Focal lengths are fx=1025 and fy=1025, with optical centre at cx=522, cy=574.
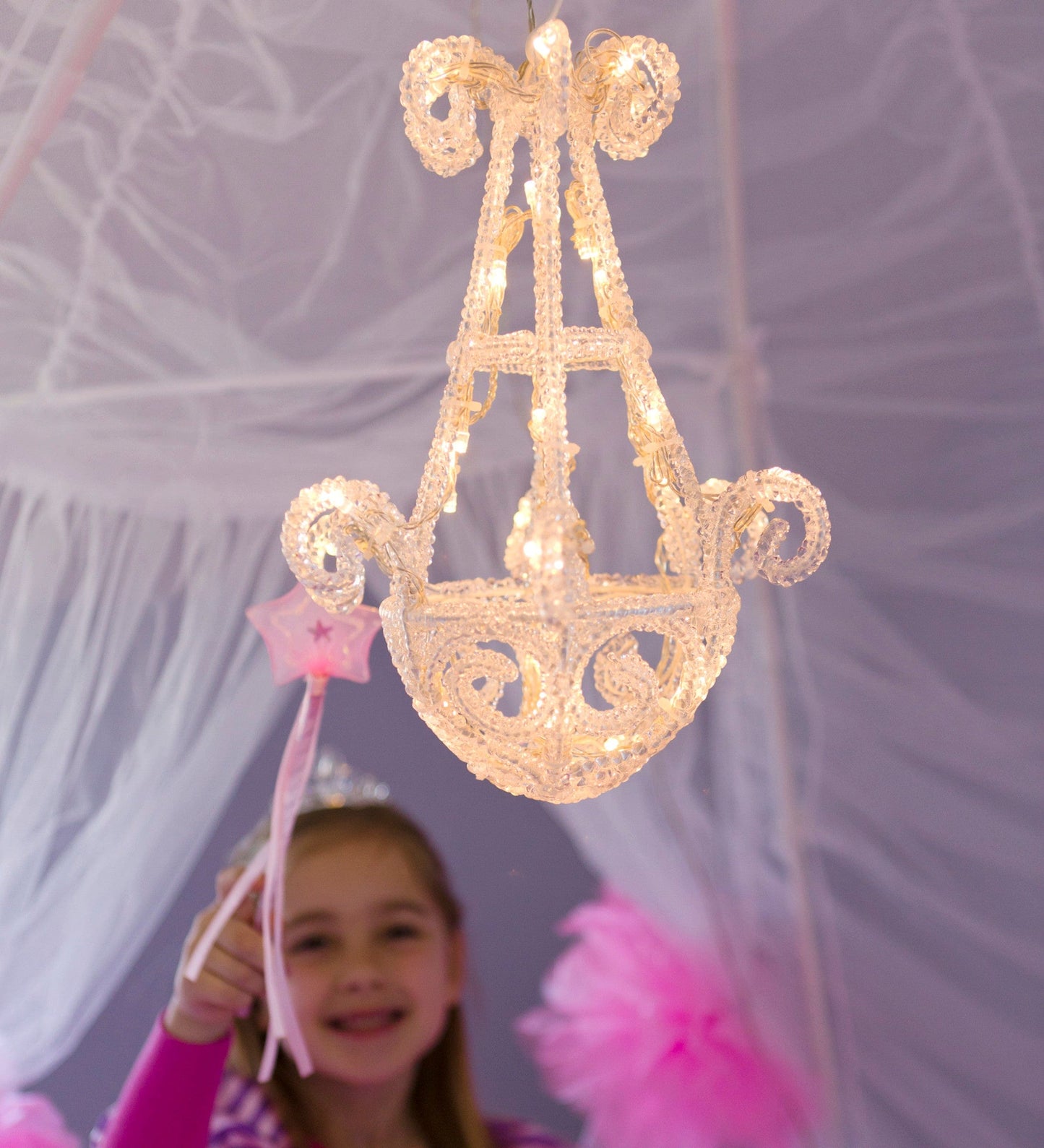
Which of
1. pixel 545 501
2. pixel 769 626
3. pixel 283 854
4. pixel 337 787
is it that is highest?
pixel 769 626

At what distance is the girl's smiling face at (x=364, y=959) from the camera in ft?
6.82

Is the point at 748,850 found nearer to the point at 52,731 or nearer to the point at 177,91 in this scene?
the point at 52,731

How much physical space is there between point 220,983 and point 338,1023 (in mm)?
306

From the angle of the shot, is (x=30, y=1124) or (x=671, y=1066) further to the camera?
(x=671, y=1066)

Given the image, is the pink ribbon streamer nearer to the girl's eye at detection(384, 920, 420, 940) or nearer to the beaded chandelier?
the girl's eye at detection(384, 920, 420, 940)

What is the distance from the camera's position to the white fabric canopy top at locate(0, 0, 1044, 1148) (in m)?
1.66

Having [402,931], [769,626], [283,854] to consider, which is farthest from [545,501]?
[402,931]

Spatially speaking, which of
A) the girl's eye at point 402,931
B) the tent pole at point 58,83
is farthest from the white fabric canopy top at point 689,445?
the girl's eye at point 402,931

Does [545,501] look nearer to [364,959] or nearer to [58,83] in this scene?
[58,83]

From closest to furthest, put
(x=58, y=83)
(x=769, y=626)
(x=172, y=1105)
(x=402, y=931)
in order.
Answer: (x=58, y=83)
(x=172, y=1105)
(x=769, y=626)
(x=402, y=931)

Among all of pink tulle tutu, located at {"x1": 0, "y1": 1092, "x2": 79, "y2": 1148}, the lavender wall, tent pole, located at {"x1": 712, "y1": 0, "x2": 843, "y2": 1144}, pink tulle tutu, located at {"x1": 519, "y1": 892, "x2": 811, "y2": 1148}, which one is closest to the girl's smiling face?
the lavender wall

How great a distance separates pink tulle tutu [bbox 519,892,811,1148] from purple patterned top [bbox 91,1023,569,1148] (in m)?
0.68

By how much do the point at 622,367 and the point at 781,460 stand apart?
3.70ft

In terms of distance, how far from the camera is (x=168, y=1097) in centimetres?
187
